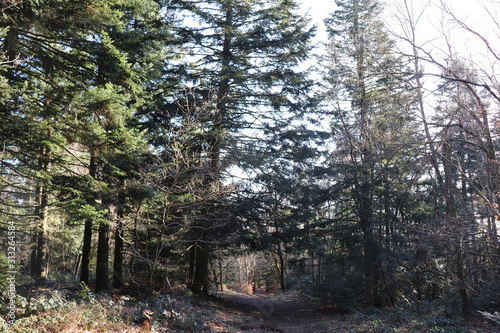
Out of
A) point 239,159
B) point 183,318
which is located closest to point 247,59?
point 239,159

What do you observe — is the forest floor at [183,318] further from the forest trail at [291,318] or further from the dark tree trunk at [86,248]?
the dark tree trunk at [86,248]

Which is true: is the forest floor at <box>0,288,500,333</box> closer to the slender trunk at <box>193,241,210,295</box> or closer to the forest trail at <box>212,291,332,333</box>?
the forest trail at <box>212,291,332,333</box>

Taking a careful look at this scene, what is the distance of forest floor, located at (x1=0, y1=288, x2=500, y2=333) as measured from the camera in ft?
21.6

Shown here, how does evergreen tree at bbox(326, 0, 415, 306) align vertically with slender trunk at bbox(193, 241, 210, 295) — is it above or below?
above

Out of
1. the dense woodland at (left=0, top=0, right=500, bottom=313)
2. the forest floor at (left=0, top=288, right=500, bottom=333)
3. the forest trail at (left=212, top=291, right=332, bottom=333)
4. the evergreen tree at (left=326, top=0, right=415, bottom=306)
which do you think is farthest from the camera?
the evergreen tree at (left=326, top=0, right=415, bottom=306)

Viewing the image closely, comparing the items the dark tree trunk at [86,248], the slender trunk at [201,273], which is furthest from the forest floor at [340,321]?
the dark tree trunk at [86,248]

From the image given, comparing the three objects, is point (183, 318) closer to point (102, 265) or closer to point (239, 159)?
point (102, 265)

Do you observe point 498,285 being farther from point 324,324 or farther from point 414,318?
point 324,324

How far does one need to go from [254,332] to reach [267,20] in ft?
43.1

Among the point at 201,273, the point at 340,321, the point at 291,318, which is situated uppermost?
the point at 201,273

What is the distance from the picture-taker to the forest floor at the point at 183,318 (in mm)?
6598

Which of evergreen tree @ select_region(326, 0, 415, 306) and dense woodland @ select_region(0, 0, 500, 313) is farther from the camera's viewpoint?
evergreen tree @ select_region(326, 0, 415, 306)

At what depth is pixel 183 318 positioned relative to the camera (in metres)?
9.39

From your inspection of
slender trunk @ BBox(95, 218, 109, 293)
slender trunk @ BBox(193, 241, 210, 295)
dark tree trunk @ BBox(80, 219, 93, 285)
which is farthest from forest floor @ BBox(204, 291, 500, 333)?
dark tree trunk @ BBox(80, 219, 93, 285)
